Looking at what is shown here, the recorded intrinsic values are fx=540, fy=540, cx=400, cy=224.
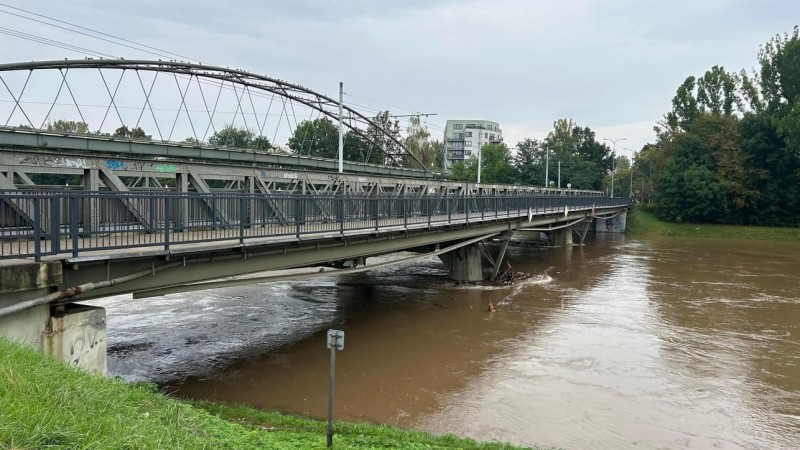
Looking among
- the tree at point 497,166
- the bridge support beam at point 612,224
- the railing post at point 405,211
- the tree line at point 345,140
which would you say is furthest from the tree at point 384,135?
the railing post at point 405,211

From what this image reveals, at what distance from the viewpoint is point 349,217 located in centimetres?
1677

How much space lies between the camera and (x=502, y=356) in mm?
15500

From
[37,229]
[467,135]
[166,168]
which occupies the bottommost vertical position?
[37,229]

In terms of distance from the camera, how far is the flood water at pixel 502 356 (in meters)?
11.1

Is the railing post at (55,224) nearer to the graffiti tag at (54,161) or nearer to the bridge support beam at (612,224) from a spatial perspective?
the graffiti tag at (54,161)

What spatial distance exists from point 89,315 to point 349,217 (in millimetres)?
8648

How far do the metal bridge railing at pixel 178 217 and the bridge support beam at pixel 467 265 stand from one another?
450 centimetres

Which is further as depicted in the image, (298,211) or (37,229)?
(298,211)

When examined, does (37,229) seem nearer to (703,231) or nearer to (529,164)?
(703,231)

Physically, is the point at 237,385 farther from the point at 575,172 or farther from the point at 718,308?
the point at 575,172

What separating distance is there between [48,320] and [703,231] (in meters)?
72.0

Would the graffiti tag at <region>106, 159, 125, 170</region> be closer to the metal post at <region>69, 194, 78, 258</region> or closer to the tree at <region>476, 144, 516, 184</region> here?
the metal post at <region>69, 194, 78, 258</region>

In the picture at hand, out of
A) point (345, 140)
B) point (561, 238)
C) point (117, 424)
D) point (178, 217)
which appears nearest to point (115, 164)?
point (178, 217)

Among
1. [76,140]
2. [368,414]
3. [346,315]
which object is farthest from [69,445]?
[76,140]
